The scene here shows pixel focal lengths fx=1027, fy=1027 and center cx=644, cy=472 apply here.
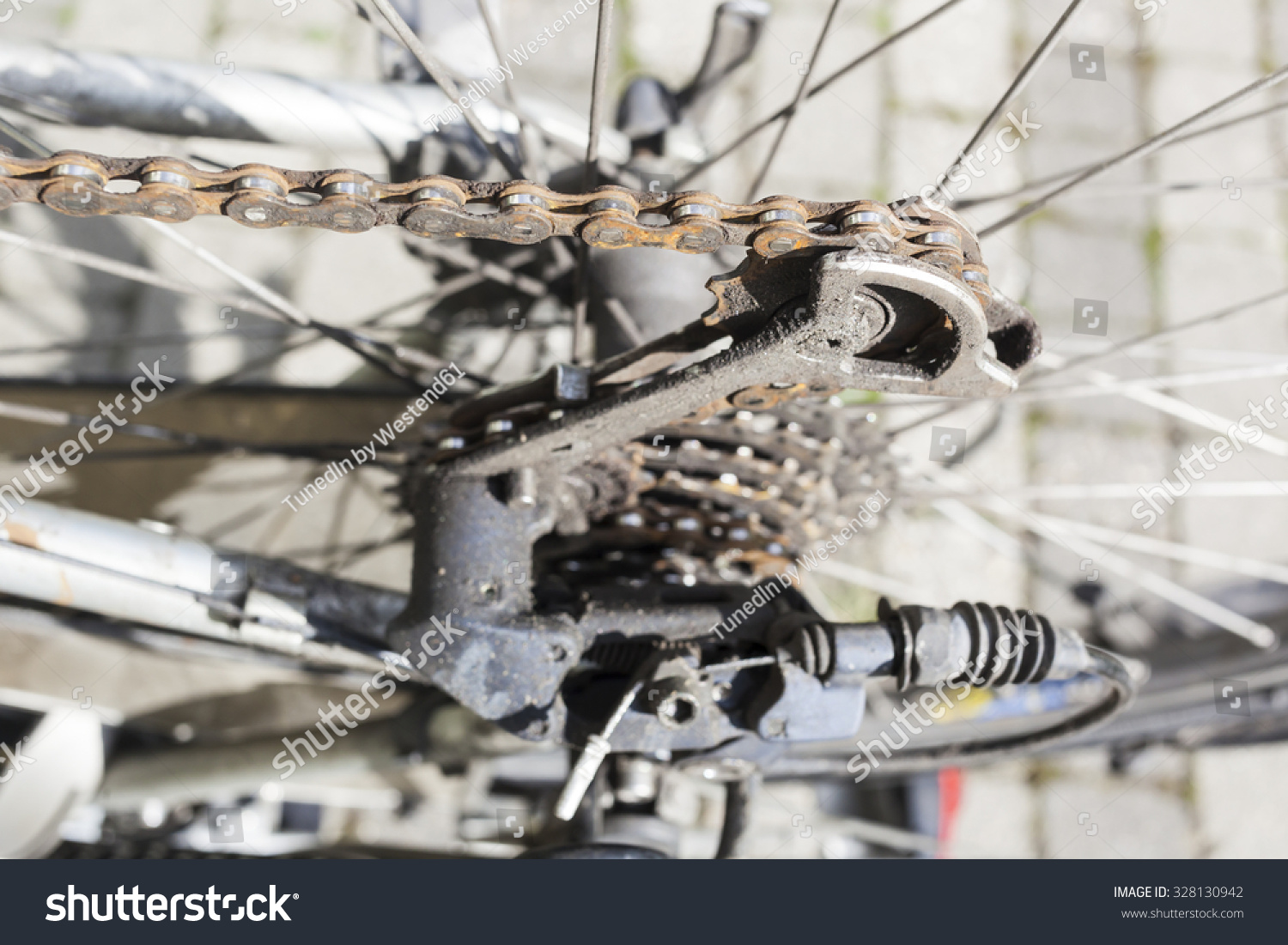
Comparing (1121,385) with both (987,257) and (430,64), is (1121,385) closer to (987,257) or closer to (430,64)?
(987,257)

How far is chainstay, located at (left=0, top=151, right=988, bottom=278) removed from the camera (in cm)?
85

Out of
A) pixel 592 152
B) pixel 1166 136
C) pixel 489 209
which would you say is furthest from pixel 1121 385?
pixel 489 209

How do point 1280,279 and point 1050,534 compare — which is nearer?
point 1050,534

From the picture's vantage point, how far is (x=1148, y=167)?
1.95 metres

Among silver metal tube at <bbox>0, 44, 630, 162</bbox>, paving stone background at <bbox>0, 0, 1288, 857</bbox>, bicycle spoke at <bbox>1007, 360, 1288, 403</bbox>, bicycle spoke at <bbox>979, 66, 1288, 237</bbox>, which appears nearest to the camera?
bicycle spoke at <bbox>979, 66, 1288, 237</bbox>

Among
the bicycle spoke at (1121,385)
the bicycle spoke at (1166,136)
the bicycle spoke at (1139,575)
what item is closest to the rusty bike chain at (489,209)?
the bicycle spoke at (1166,136)

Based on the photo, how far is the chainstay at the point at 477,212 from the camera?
0.85m

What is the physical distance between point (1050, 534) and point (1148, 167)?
2.44ft

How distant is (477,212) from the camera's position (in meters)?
0.91

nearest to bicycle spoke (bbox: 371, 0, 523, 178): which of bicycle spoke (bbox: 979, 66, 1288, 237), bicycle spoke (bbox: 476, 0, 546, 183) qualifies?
bicycle spoke (bbox: 476, 0, 546, 183)

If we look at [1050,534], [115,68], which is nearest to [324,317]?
[115,68]

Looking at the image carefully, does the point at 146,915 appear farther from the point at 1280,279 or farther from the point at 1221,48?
the point at 1221,48

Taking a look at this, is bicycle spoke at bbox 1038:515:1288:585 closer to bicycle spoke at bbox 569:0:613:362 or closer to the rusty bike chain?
bicycle spoke at bbox 569:0:613:362

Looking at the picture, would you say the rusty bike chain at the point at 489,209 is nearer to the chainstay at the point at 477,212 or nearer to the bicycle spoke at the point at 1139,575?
the chainstay at the point at 477,212
